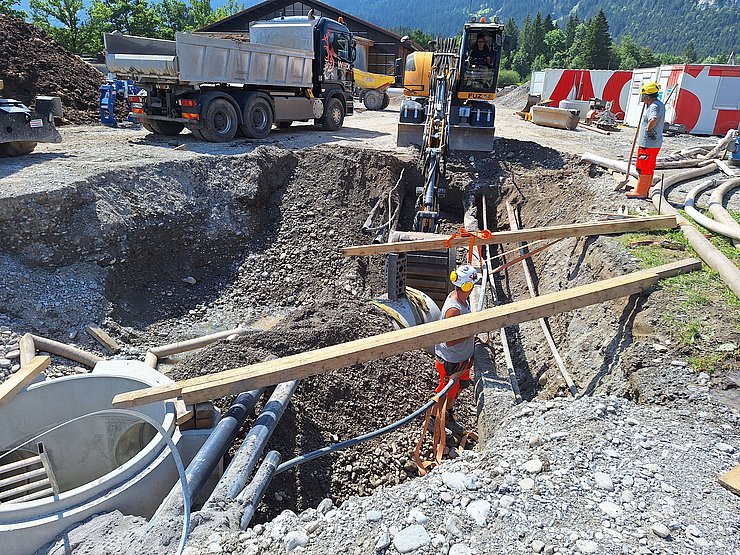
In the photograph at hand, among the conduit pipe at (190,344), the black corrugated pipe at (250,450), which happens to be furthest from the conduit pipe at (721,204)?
the conduit pipe at (190,344)

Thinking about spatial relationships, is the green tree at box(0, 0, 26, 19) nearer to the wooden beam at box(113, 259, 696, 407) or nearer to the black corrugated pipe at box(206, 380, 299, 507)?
the black corrugated pipe at box(206, 380, 299, 507)

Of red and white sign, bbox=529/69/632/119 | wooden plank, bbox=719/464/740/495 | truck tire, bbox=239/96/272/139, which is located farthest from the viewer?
red and white sign, bbox=529/69/632/119

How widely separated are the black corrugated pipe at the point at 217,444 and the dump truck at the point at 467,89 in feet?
28.6

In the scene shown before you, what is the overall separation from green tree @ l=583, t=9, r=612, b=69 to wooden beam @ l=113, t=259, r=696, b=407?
54.9m

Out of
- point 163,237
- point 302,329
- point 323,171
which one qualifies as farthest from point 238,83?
A: point 302,329

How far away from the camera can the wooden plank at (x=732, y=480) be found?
2.88 metres

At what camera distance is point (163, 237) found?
26.9 ft

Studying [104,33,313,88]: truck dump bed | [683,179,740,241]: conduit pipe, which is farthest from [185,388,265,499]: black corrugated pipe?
[104,33,313,88]: truck dump bed

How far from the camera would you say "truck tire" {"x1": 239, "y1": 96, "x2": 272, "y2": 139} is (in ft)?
40.1

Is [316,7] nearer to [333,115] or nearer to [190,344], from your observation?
[333,115]

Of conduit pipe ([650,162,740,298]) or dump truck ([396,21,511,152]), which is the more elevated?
dump truck ([396,21,511,152])

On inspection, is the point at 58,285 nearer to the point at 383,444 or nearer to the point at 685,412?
the point at 383,444

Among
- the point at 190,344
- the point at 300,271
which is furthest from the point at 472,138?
the point at 190,344

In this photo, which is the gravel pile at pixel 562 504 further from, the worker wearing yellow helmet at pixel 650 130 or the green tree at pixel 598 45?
the green tree at pixel 598 45
